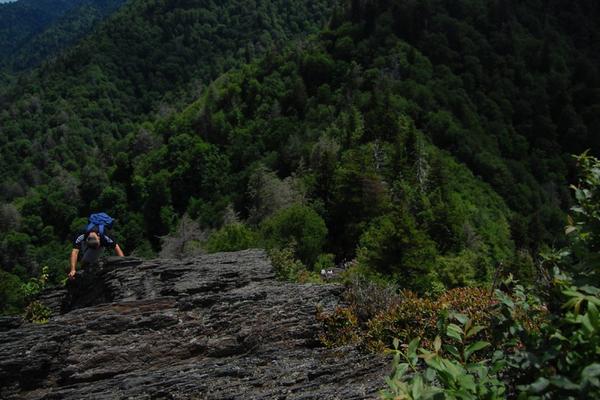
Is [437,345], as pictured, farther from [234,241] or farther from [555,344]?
[234,241]

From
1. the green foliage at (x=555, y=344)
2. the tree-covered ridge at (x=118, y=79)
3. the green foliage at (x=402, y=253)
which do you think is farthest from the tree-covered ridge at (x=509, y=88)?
the green foliage at (x=555, y=344)

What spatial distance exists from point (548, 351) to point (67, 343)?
9499mm

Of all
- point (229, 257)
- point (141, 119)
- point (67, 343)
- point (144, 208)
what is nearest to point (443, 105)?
point (144, 208)

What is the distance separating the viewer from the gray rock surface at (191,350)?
776 cm

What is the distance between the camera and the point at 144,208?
91125 millimetres

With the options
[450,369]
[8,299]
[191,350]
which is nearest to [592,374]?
[450,369]

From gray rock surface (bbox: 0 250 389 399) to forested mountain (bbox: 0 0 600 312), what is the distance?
632 inches

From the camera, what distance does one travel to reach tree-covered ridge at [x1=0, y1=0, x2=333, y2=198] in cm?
14200

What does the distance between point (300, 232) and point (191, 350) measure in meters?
26.7

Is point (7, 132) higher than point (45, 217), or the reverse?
point (7, 132)

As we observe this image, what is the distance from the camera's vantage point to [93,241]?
491 inches

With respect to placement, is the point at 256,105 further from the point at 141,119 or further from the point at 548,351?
the point at 548,351

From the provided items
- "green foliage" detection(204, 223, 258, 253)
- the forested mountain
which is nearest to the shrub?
the forested mountain

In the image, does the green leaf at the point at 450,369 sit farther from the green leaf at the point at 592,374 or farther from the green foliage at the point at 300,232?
the green foliage at the point at 300,232
